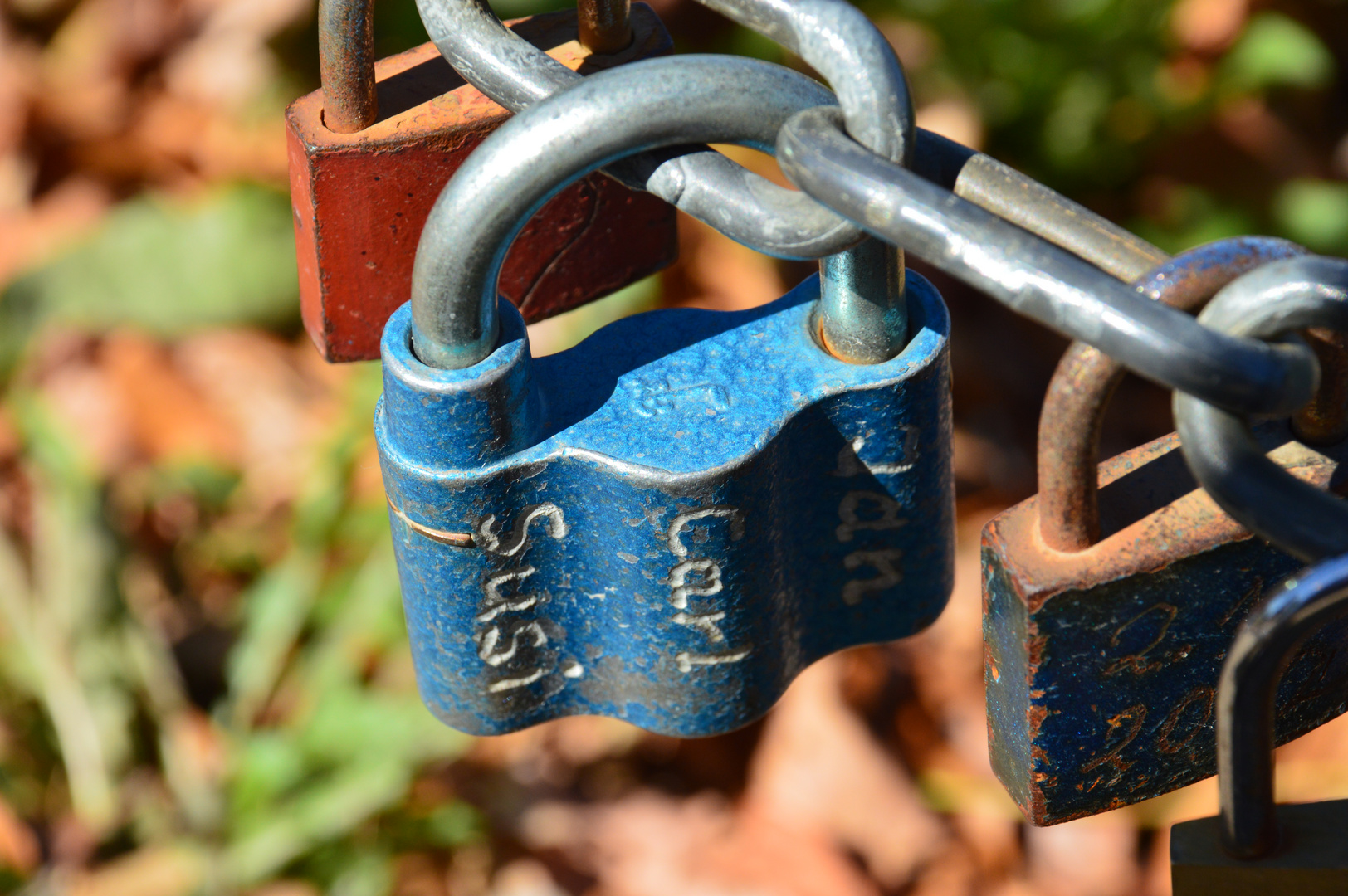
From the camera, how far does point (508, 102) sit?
2.20ft

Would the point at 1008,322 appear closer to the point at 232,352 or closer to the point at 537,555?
the point at 232,352

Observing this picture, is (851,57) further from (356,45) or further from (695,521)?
(356,45)

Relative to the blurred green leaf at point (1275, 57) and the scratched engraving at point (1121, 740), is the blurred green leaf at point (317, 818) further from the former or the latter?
the blurred green leaf at point (1275, 57)

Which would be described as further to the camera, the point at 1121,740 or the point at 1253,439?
the point at 1121,740

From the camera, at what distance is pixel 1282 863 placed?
0.53m

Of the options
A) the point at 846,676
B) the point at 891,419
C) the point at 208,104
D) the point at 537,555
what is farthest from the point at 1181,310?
the point at 208,104

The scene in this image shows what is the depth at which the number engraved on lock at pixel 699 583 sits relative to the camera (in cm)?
69

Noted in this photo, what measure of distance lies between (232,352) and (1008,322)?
1505 mm

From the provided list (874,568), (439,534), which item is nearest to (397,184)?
(439,534)

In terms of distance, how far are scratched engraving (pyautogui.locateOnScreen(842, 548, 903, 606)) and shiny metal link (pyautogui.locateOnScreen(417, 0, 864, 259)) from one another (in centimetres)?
24

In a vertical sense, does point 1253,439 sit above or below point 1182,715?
above

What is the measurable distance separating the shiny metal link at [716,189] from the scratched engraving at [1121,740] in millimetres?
254

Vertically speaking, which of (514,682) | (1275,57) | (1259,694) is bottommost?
(1275,57)

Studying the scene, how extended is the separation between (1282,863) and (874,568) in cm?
29
